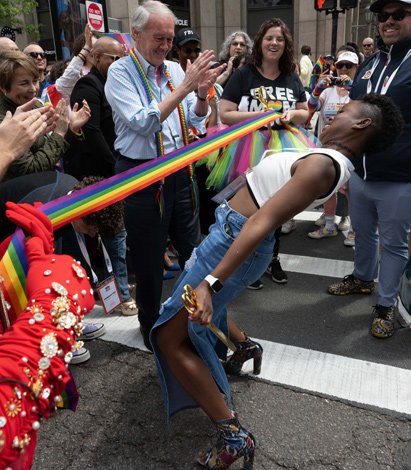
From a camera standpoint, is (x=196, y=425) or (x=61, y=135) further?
Answer: (x=61, y=135)

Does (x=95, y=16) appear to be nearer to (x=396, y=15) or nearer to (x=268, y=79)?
(x=268, y=79)

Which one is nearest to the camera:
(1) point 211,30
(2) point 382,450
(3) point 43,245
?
(3) point 43,245

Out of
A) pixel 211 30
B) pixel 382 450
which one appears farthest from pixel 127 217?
pixel 211 30

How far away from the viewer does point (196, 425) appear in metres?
2.38

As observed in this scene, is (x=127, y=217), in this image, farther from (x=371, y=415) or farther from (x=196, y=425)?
(x=371, y=415)

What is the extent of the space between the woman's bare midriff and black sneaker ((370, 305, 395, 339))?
176 centimetres

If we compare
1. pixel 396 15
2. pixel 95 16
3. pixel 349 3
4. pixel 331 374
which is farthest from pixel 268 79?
pixel 349 3

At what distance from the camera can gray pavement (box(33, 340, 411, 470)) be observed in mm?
2139

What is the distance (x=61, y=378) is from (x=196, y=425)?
4.86ft

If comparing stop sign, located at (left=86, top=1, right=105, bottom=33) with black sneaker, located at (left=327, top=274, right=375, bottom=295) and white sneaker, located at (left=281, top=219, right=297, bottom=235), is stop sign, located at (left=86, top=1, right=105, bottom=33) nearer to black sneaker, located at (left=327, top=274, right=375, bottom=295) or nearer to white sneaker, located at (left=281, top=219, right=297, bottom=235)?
white sneaker, located at (left=281, top=219, right=297, bottom=235)

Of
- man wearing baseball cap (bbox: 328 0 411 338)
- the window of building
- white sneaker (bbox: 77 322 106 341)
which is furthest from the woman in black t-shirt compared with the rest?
the window of building

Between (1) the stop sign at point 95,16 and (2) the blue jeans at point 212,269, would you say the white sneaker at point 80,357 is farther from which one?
(1) the stop sign at point 95,16

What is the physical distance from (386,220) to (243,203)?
1589mm

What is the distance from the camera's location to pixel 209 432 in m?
2.32
